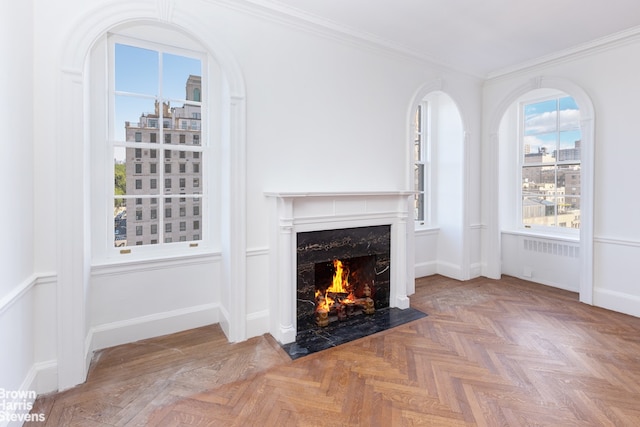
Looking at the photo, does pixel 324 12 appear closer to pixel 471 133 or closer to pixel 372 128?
pixel 372 128

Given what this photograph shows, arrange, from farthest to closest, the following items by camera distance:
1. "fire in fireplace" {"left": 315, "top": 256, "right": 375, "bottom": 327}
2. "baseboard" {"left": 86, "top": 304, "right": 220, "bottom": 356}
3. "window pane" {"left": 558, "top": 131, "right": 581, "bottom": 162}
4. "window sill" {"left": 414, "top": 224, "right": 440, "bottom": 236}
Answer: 1. "window sill" {"left": 414, "top": 224, "right": 440, "bottom": 236}
2. "window pane" {"left": 558, "top": 131, "right": 581, "bottom": 162}
3. "fire in fireplace" {"left": 315, "top": 256, "right": 375, "bottom": 327}
4. "baseboard" {"left": 86, "top": 304, "right": 220, "bottom": 356}

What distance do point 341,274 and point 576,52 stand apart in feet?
12.6

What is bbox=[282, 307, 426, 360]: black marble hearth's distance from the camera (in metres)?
2.82

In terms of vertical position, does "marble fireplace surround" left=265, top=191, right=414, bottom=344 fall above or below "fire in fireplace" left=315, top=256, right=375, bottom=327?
above

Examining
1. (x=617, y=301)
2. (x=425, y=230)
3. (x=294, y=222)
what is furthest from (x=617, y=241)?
(x=294, y=222)

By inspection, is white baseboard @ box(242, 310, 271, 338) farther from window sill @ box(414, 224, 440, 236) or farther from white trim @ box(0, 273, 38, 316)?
window sill @ box(414, 224, 440, 236)

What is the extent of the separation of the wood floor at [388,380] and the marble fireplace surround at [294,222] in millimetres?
310

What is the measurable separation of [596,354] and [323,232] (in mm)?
2504

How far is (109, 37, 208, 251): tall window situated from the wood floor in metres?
1.07

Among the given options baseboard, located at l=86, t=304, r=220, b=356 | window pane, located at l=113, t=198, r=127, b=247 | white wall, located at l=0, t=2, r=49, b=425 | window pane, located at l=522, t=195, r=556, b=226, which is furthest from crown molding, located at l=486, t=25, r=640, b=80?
white wall, located at l=0, t=2, r=49, b=425

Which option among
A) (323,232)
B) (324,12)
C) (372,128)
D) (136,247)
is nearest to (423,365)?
(323,232)

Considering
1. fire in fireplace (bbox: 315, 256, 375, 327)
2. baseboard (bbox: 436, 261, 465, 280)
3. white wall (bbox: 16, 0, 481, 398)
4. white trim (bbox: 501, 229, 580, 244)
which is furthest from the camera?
baseboard (bbox: 436, 261, 465, 280)

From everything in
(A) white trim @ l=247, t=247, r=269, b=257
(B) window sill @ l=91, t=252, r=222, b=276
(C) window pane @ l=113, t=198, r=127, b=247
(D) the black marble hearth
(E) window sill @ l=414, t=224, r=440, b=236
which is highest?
(C) window pane @ l=113, t=198, r=127, b=247

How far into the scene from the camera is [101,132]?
2.83 m
